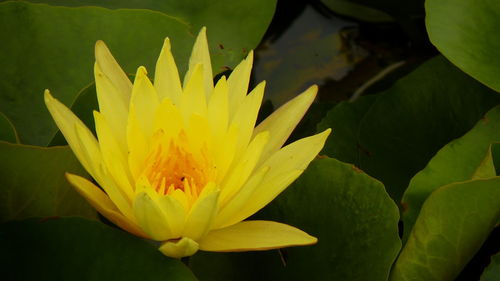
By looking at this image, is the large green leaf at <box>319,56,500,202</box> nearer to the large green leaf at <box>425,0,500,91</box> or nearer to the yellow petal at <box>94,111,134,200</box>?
the large green leaf at <box>425,0,500,91</box>

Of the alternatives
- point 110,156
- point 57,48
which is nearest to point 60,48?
point 57,48

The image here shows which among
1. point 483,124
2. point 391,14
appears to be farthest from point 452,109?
point 391,14

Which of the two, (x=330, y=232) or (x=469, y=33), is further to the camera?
(x=469, y=33)

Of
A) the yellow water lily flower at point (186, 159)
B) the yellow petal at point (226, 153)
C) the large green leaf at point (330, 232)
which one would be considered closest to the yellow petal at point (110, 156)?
the yellow water lily flower at point (186, 159)

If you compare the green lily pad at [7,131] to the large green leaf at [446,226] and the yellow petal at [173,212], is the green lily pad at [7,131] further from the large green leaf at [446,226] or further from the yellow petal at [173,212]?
the large green leaf at [446,226]

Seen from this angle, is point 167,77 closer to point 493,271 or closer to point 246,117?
point 246,117

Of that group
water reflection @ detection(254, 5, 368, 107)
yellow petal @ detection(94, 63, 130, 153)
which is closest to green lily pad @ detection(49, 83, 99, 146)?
yellow petal @ detection(94, 63, 130, 153)
